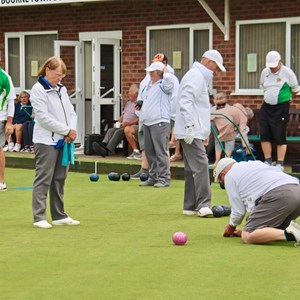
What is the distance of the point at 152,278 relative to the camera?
7035 mm

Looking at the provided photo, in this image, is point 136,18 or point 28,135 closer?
point 136,18

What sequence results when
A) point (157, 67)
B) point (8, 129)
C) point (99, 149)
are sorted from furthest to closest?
point (99, 149) → point (157, 67) → point (8, 129)

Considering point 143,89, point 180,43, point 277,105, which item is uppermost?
point 180,43

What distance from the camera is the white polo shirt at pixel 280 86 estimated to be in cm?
1512

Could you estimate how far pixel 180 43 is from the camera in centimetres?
1816

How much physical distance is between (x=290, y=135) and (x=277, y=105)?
1.09m

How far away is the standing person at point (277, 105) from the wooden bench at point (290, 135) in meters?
0.56

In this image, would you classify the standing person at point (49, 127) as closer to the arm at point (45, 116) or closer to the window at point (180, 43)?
the arm at point (45, 116)

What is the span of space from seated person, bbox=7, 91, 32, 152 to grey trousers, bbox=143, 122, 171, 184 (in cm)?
590

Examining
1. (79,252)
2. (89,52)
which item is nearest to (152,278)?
(79,252)

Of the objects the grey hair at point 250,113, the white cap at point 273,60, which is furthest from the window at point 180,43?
the white cap at point 273,60

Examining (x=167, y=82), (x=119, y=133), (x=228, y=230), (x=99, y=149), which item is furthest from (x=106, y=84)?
(x=228, y=230)

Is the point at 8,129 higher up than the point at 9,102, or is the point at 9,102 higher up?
the point at 9,102

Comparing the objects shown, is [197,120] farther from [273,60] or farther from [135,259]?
[273,60]
